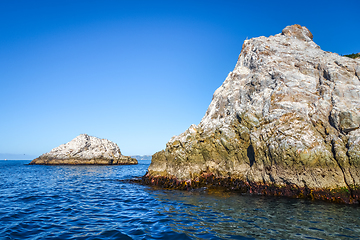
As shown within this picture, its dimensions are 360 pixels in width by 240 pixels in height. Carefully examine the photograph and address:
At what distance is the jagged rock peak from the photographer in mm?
35656

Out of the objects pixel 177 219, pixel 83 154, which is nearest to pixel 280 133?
pixel 177 219

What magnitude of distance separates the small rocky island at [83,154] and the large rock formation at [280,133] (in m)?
75.0

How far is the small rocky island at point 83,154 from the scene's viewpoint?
9612 centimetres

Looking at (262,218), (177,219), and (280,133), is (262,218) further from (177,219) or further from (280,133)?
(280,133)

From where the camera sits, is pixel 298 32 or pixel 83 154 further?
pixel 83 154

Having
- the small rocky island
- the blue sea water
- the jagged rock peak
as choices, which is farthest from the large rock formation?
the small rocky island

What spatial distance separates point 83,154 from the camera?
321 feet

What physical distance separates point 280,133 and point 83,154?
3743 inches

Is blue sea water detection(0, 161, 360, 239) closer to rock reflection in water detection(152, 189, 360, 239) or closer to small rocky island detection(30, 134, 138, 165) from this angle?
rock reflection in water detection(152, 189, 360, 239)

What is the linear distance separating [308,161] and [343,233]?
30.8ft

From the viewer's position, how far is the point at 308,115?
2186cm

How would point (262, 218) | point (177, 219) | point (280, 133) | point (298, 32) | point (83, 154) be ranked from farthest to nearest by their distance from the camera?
point (83, 154) → point (298, 32) → point (280, 133) → point (177, 219) → point (262, 218)

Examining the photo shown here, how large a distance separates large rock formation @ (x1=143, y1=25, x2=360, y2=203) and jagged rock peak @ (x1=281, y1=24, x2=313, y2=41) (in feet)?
3.53

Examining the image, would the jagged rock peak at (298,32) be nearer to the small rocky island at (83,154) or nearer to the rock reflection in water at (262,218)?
the rock reflection in water at (262,218)
